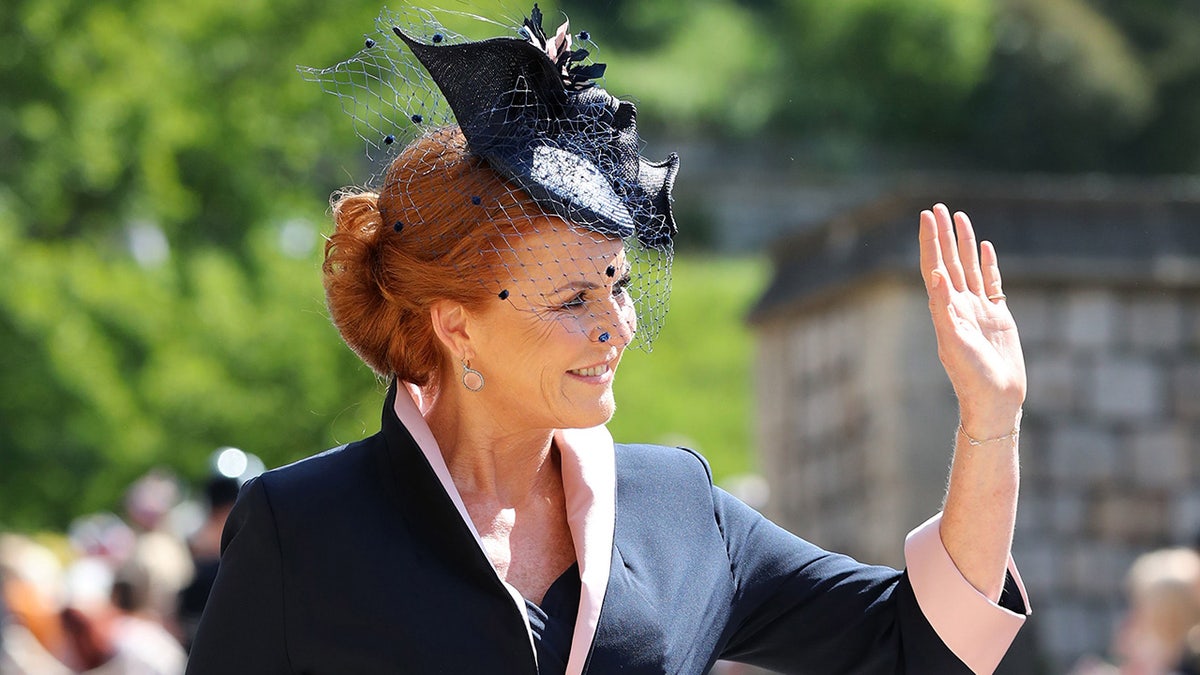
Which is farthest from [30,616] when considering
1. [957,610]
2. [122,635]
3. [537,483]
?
[957,610]

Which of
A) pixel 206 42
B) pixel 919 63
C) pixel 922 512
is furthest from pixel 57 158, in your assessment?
pixel 919 63

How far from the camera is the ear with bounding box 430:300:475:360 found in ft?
9.22

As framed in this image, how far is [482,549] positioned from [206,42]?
1180 cm

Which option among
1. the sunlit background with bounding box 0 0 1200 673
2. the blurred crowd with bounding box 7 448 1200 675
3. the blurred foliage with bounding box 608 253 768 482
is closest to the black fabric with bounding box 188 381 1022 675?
the sunlit background with bounding box 0 0 1200 673

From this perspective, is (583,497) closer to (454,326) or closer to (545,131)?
(454,326)

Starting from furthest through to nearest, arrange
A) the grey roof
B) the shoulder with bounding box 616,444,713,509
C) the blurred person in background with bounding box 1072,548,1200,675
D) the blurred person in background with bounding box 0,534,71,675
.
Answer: the grey roof, the blurred person in background with bounding box 0,534,71,675, the blurred person in background with bounding box 1072,548,1200,675, the shoulder with bounding box 616,444,713,509

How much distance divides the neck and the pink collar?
4cm

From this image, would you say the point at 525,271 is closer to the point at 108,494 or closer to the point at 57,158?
the point at 57,158

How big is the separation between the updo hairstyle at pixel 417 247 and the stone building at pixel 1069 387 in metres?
6.49

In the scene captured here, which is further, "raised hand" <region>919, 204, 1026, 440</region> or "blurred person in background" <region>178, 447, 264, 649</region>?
"blurred person in background" <region>178, 447, 264, 649</region>

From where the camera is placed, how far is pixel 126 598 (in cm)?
676

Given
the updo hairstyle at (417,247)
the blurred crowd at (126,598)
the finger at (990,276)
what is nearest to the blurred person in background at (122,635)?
the blurred crowd at (126,598)

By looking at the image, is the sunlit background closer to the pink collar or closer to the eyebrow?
the eyebrow

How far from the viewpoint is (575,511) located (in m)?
2.82
